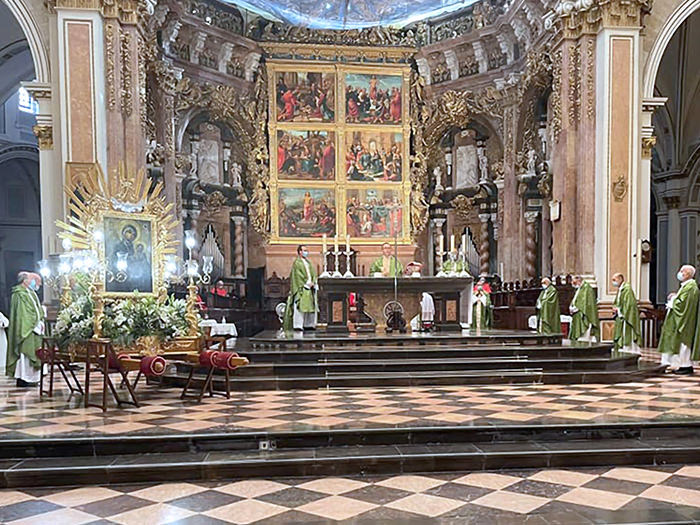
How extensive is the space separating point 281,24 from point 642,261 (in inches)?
502

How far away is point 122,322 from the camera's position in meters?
7.51

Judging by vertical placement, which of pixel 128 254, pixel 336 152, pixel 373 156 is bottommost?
pixel 128 254

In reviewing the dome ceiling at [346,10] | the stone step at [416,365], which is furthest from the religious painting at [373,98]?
the stone step at [416,365]

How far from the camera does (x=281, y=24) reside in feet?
62.5

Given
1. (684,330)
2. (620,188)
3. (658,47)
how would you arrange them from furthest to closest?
(658,47)
(620,188)
(684,330)

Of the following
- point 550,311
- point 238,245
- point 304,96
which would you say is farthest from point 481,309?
point 304,96

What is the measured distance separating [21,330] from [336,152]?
39.8ft

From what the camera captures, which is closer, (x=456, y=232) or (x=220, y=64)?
(x=220, y=64)

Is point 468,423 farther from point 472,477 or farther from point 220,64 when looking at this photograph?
point 220,64

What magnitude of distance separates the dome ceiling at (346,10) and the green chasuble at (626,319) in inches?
404

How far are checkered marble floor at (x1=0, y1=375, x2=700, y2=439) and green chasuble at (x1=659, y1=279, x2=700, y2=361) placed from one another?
55.9 inches

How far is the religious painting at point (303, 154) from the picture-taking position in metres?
18.9

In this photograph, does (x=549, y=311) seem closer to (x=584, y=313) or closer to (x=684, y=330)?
(x=584, y=313)

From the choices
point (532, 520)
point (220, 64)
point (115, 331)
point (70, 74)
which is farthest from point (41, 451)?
point (220, 64)
